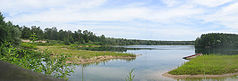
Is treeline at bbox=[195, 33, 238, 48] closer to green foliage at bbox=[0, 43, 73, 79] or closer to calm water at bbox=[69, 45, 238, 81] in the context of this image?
calm water at bbox=[69, 45, 238, 81]

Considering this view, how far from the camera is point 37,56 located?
202 inches

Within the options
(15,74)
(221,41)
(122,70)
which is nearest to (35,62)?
(15,74)

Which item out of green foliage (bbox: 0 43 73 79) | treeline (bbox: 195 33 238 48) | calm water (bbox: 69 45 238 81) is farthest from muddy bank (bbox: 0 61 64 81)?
treeline (bbox: 195 33 238 48)

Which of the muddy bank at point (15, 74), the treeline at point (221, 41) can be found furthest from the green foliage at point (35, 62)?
the treeline at point (221, 41)

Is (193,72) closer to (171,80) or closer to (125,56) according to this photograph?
(171,80)

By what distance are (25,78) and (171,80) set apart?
20017 mm

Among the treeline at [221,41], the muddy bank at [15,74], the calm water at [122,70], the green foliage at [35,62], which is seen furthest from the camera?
the treeline at [221,41]

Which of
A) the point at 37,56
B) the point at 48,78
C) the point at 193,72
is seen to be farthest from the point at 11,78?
the point at 193,72

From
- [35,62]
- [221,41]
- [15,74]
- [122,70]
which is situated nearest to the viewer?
[15,74]

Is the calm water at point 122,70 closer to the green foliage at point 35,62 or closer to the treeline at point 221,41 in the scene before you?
the green foliage at point 35,62

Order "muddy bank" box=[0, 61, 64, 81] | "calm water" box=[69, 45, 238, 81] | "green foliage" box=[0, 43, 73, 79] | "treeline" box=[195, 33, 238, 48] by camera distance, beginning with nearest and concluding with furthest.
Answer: "muddy bank" box=[0, 61, 64, 81] < "green foliage" box=[0, 43, 73, 79] < "calm water" box=[69, 45, 238, 81] < "treeline" box=[195, 33, 238, 48]

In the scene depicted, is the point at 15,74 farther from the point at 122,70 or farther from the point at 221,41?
the point at 221,41

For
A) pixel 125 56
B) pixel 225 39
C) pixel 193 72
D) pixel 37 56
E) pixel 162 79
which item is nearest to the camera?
pixel 37 56

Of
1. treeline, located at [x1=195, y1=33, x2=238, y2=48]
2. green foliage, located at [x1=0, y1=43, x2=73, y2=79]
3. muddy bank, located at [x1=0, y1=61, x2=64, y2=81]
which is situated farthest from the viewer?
treeline, located at [x1=195, y1=33, x2=238, y2=48]
